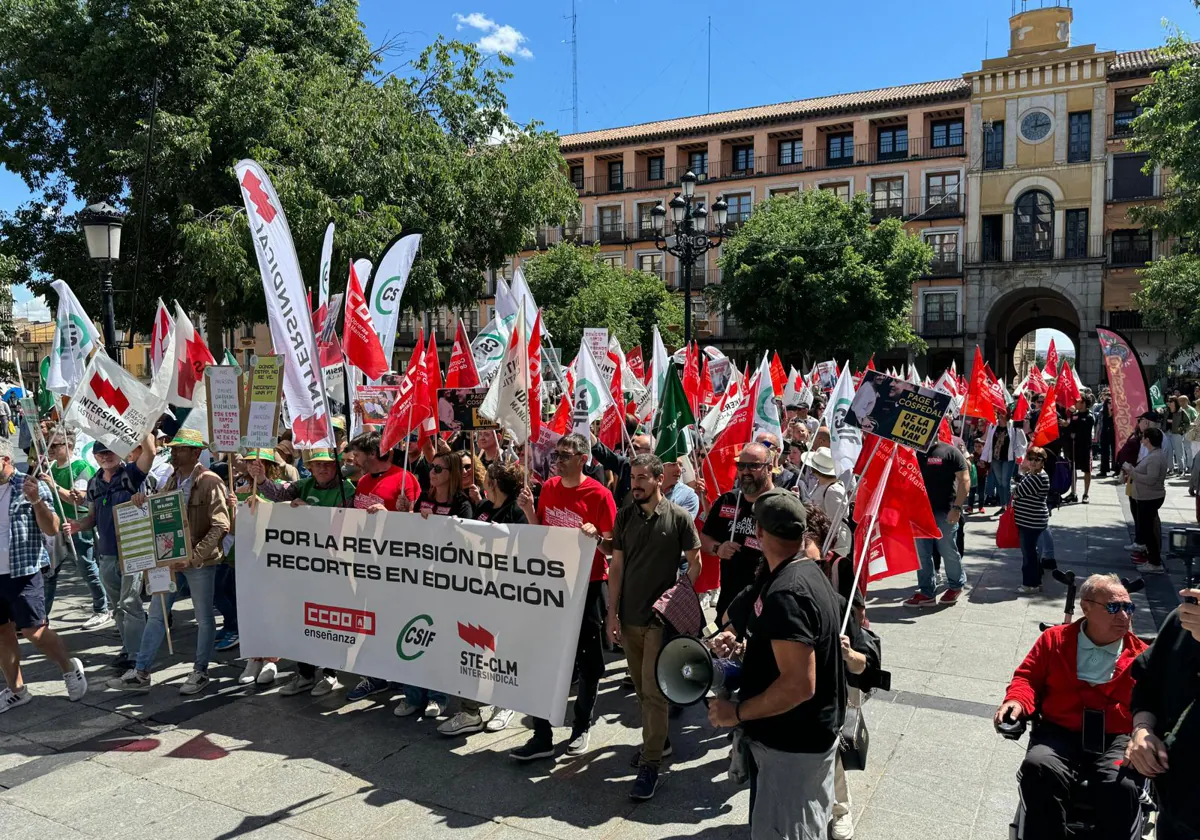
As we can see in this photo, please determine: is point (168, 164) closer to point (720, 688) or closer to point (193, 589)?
point (193, 589)

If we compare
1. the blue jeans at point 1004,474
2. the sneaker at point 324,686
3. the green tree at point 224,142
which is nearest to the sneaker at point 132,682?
the sneaker at point 324,686

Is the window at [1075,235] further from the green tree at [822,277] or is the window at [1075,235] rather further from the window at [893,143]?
the green tree at [822,277]

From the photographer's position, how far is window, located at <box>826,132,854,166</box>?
45.2 metres

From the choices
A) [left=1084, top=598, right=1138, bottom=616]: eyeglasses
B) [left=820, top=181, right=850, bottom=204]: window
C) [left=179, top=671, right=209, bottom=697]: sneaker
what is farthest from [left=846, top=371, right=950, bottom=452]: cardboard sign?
[left=820, top=181, right=850, bottom=204]: window

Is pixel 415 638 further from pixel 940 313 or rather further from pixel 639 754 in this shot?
pixel 940 313

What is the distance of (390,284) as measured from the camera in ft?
26.2

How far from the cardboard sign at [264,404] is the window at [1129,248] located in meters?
42.5

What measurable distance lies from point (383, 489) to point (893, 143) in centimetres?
4385

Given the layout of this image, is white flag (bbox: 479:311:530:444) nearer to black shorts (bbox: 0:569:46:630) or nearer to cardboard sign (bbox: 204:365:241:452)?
cardboard sign (bbox: 204:365:241:452)

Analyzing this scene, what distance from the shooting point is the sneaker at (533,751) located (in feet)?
16.1

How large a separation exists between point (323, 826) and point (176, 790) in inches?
38.5

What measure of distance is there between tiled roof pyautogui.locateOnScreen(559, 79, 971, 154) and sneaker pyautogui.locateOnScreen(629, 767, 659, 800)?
3813 cm

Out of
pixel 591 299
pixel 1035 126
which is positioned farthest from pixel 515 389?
pixel 1035 126

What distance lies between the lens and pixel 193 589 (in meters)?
6.15
